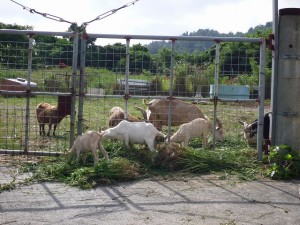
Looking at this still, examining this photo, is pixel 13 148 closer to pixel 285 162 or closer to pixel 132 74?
pixel 132 74

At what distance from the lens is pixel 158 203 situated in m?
5.88

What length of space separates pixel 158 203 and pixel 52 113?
19.6ft

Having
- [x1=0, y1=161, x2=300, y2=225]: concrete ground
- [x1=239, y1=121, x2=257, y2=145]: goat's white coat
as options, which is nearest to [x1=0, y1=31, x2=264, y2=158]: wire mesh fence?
[x1=239, y1=121, x2=257, y2=145]: goat's white coat

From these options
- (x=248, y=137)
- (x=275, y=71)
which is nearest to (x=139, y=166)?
(x=275, y=71)

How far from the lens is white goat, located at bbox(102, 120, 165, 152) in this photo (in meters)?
8.01

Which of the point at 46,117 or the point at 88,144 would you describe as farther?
the point at 46,117

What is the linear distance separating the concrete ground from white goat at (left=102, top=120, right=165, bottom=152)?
1.12m

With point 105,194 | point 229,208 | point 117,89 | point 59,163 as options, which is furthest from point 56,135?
point 229,208

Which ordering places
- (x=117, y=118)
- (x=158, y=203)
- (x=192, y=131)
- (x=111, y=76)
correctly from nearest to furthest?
(x=158, y=203) < (x=111, y=76) < (x=192, y=131) < (x=117, y=118)

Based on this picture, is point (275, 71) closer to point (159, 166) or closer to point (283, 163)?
point (283, 163)

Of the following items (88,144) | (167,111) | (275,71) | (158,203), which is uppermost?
(275,71)

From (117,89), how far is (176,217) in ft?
13.8

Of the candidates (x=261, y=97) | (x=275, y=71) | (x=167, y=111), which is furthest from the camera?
(x=167, y=111)

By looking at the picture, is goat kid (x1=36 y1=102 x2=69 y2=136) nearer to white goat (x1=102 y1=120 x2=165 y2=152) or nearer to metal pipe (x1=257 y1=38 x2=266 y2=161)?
white goat (x1=102 y1=120 x2=165 y2=152)
